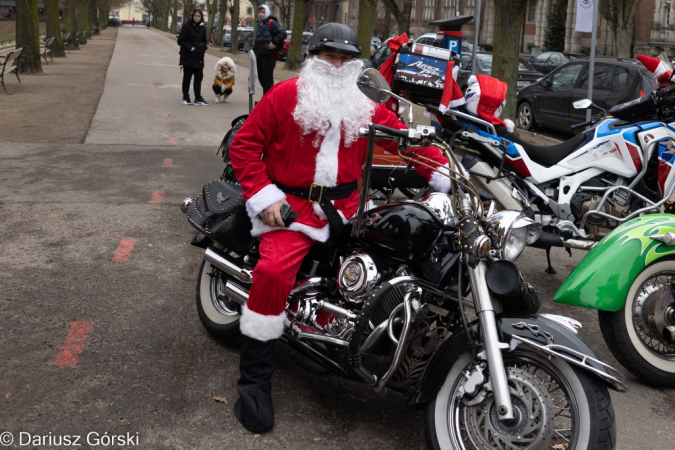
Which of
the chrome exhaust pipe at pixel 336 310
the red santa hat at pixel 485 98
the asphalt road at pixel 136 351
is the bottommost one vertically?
the asphalt road at pixel 136 351

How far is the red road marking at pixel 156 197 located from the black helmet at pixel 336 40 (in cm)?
440

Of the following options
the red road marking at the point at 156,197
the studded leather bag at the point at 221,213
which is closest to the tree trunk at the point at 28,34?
the red road marking at the point at 156,197

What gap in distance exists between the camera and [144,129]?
12.5m

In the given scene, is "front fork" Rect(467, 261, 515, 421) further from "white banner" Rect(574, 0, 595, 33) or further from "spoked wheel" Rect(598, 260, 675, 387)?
"white banner" Rect(574, 0, 595, 33)

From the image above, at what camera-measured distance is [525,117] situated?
15.9 m

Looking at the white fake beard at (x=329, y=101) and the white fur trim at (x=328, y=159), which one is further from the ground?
the white fake beard at (x=329, y=101)

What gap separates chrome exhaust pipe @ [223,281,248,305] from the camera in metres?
3.99

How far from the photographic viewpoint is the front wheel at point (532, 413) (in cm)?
286

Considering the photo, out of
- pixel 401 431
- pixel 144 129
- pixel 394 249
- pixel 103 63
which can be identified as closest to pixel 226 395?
pixel 401 431

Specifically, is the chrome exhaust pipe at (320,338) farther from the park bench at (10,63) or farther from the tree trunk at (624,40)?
the tree trunk at (624,40)

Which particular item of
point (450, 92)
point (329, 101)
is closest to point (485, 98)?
point (450, 92)

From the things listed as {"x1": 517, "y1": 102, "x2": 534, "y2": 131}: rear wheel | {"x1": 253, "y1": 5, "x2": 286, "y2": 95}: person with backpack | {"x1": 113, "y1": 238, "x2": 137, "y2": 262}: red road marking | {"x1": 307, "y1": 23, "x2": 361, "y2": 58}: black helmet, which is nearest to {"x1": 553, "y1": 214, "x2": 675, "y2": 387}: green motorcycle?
{"x1": 307, "y1": 23, "x2": 361, "y2": 58}: black helmet

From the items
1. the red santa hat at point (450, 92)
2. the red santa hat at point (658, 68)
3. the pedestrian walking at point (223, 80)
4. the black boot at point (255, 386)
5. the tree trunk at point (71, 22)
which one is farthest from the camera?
the tree trunk at point (71, 22)

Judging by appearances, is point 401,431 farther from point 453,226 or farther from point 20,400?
point 20,400
